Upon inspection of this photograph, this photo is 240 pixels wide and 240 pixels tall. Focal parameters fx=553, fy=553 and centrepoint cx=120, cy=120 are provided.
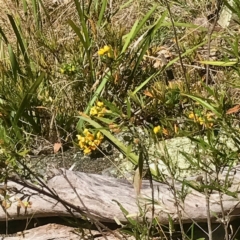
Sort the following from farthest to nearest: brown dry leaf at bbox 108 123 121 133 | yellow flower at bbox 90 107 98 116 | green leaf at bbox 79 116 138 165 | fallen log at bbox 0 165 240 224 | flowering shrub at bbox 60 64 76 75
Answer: flowering shrub at bbox 60 64 76 75
yellow flower at bbox 90 107 98 116
green leaf at bbox 79 116 138 165
brown dry leaf at bbox 108 123 121 133
fallen log at bbox 0 165 240 224

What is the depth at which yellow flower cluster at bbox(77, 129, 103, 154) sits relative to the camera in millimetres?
2782

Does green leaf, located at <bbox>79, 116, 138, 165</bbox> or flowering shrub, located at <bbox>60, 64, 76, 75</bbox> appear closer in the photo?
green leaf, located at <bbox>79, 116, 138, 165</bbox>

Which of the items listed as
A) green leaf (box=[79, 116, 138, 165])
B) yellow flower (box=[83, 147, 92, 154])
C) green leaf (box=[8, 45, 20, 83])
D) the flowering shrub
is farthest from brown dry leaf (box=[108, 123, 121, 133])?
green leaf (box=[8, 45, 20, 83])

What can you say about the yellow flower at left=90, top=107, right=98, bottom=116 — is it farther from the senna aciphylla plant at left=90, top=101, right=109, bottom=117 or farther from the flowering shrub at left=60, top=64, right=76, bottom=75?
the flowering shrub at left=60, top=64, right=76, bottom=75

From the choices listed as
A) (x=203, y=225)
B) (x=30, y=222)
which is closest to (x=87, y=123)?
(x=30, y=222)

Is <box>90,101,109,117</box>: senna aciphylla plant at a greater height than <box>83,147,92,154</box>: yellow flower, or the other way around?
<box>90,101,109,117</box>: senna aciphylla plant

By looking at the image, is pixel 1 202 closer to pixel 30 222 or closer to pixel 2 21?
pixel 30 222

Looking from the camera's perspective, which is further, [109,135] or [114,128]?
[109,135]

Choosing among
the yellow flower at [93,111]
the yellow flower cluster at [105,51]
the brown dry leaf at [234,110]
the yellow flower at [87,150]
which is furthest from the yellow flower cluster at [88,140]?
the brown dry leaf at [234,110]

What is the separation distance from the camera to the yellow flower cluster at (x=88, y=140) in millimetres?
2782

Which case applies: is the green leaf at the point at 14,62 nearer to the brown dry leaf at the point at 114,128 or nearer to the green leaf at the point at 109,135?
the green leaf at the point at 109,135

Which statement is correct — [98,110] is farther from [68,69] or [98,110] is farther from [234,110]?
[234,110]

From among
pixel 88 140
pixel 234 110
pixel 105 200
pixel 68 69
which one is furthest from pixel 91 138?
pixel 234 110

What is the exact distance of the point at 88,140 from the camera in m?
2.80
